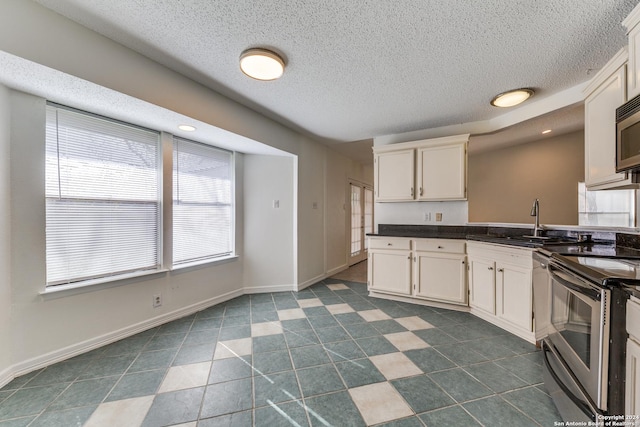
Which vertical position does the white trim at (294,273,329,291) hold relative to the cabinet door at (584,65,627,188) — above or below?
below

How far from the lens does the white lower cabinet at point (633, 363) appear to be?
3.01 ft

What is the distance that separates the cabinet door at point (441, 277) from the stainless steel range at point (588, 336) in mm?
1310

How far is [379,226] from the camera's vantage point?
3764 mm

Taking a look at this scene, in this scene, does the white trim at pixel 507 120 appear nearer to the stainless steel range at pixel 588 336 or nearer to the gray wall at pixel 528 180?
the gray wall at pixel 528 180

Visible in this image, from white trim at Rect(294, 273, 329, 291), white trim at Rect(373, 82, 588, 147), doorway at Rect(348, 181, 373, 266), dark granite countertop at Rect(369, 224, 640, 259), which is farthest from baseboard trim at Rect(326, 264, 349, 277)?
white trim at Rect(373, 82, 588, 147)

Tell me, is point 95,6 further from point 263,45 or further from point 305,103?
point 305,103

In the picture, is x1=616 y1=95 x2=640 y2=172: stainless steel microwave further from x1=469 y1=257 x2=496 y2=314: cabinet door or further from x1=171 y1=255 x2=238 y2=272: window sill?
x1=171 y1=255 x2=238 y2=272: window sill

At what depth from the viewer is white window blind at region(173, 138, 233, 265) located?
2.82 meters

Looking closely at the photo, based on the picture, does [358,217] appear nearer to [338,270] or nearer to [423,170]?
[338,270]

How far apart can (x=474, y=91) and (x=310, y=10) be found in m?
1.88

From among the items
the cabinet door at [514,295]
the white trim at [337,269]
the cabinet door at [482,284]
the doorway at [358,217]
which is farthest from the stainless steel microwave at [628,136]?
the doorway at [358,217]

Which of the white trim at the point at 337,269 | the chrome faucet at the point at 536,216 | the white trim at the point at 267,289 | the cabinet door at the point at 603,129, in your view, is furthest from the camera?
the white trim at the point at 337,269

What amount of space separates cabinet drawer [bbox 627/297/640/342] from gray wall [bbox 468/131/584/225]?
12.4 feet

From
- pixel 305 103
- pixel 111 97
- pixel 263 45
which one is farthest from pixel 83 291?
pixel 305 103
